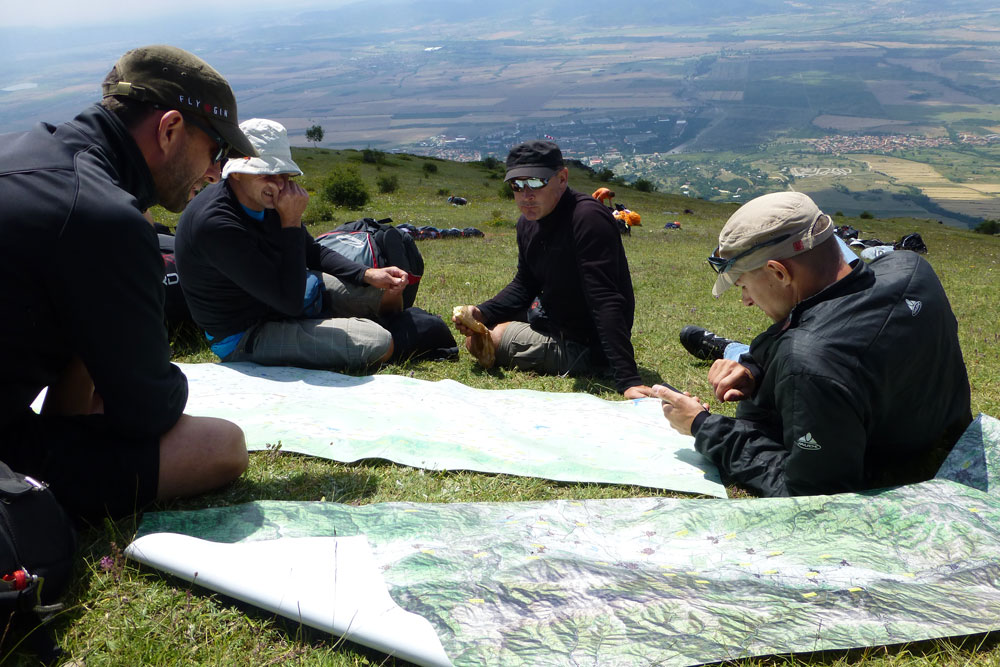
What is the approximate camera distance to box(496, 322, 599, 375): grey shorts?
634 centimetres

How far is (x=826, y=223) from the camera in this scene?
353cm

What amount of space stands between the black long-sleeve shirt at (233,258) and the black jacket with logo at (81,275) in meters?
2.03

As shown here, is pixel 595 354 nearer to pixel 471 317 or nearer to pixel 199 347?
pixel 471 317

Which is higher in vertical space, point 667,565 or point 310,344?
point 667,565

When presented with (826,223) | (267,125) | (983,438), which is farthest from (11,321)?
(983,438)

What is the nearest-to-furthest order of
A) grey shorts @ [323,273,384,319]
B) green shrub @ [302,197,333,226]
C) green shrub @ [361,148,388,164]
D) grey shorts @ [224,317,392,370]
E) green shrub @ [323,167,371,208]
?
grey shorts @ [224,317,392,370]
grey shorts @ [323,273,384,319]
green shrub @ [302,197,333,226]
green shrub @ [323,167,371,208]
green shrub @ [361,148,388,164]

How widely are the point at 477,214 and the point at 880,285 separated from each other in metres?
21.8

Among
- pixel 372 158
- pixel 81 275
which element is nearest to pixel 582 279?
pixel 81 275

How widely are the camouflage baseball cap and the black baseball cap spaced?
2.82 m

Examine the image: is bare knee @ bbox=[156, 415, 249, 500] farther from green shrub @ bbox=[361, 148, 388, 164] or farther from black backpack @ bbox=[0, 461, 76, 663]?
green shrub @ bbox=[361, 148, 388, 164]

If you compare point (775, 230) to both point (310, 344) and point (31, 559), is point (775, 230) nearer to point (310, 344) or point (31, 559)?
point (31, 559)

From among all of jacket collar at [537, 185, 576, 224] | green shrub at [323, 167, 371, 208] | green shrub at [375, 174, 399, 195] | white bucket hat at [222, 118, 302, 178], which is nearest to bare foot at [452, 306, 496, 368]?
jacket collar at [537, 185, 576, 224]

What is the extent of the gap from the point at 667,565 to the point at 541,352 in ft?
11.7

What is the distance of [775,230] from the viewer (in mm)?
3488
